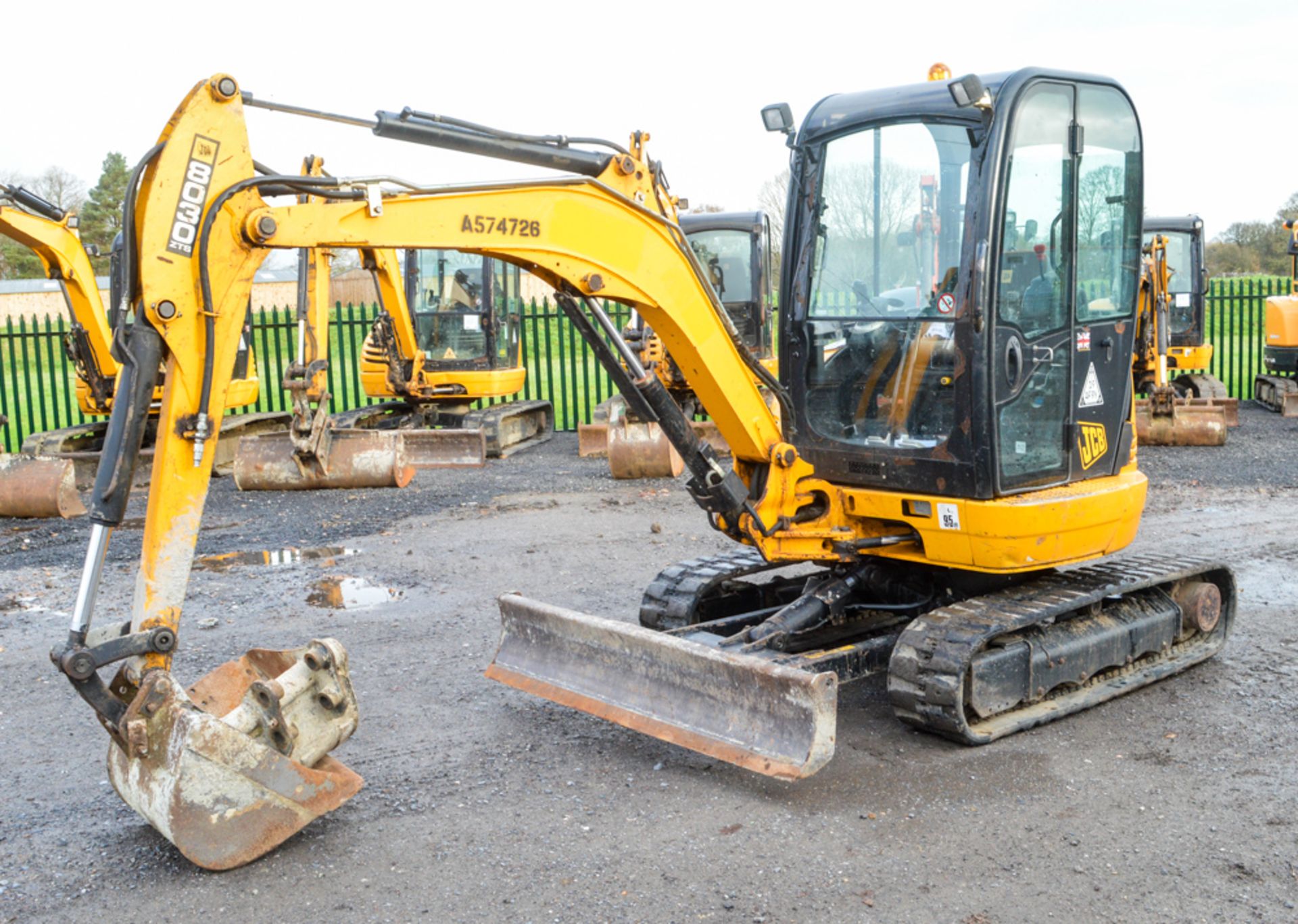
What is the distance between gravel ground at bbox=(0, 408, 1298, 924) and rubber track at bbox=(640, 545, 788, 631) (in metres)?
0.81

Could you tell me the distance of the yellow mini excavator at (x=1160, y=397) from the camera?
13562mm

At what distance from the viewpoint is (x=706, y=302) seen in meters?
5.30

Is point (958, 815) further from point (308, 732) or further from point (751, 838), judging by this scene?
point (308, 732)

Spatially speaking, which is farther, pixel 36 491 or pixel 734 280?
pixel 734 280

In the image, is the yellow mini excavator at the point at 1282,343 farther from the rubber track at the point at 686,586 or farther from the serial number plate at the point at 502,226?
the serial number plate at the point at 502,226

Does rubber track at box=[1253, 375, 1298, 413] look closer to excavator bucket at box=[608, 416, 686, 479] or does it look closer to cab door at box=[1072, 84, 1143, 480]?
excavator bucket at box=[608, 416, 686, 479]

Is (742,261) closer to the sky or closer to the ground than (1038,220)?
closer to the sky

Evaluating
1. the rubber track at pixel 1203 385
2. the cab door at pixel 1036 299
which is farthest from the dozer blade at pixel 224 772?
the rubber track at pixel 1203 385

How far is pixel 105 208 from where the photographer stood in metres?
47.5

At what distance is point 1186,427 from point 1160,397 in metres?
0.43

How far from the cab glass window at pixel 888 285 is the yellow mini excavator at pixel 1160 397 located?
26.1 feet

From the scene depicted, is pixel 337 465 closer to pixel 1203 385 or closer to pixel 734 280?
pixel 734 280

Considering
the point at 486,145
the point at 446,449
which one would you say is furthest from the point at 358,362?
the point at 486,145

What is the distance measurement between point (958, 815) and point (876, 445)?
1.69 meters
